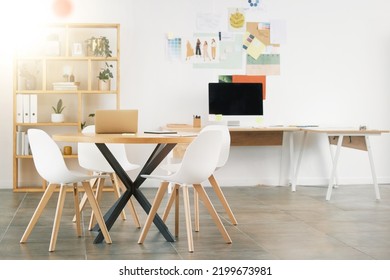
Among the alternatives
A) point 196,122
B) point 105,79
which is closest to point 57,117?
point 105,79

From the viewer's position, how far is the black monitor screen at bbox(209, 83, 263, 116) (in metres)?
7.39

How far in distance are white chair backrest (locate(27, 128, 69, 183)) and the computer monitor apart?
3.21 meters

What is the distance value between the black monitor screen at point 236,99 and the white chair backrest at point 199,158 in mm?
3107

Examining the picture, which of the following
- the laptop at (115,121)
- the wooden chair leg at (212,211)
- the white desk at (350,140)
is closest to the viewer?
the wooden chair leg at (212,211)

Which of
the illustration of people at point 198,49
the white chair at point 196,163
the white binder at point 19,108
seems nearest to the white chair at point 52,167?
the white chair at point 196,163

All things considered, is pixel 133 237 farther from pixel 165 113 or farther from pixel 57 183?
pixel 165 113

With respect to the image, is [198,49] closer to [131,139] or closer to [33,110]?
[33,110]

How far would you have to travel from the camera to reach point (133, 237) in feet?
15.3

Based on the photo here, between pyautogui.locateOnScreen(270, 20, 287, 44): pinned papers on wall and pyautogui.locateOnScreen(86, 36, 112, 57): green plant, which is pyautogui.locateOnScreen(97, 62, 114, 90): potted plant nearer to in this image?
pyautogui.locateOnScreen(86, 36, 112, 57): green plant

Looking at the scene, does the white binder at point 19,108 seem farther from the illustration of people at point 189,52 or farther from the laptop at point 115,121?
the laptop at point 115,121

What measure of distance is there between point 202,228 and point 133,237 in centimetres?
60

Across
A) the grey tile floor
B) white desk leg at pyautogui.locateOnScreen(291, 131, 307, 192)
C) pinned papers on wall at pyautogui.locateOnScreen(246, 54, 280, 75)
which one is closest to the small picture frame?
the grey tile floor

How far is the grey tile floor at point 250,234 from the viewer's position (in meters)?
4.13
